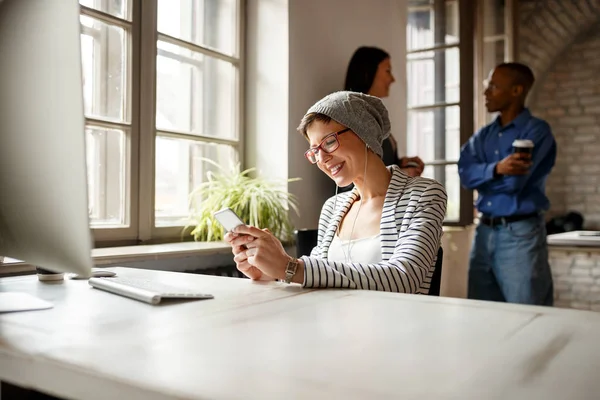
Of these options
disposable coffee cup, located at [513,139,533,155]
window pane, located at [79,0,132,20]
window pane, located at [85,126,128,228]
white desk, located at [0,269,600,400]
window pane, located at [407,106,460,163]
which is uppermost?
window pane, located at [79,0,132,20]

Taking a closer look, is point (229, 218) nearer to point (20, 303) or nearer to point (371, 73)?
point (20, 303)

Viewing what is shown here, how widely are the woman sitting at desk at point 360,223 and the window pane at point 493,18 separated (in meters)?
4.71

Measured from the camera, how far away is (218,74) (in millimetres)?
3004

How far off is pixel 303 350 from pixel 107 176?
75.0 inches

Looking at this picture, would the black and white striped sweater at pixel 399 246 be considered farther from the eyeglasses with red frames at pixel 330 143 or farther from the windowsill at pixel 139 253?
the windowsill at pixel 139 253

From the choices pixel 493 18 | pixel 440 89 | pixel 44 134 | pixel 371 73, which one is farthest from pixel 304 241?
pixel 493 18

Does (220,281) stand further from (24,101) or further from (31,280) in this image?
(24,101)

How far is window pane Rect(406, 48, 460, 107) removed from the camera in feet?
14.8

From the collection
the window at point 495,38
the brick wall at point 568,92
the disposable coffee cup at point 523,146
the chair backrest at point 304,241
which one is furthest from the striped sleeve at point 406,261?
the brick wall at point 568,92

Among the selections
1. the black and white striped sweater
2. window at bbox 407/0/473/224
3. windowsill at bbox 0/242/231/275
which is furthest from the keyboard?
window at bbox 407/0/473/224

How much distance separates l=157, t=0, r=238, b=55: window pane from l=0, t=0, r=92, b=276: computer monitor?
1.89 meters

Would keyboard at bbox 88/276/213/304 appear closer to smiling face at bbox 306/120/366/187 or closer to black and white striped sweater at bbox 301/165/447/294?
black and white striped sweater at bbox 301/165/447/294

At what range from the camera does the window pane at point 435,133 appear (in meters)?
4.50

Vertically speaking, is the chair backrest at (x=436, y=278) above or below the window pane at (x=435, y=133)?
below
